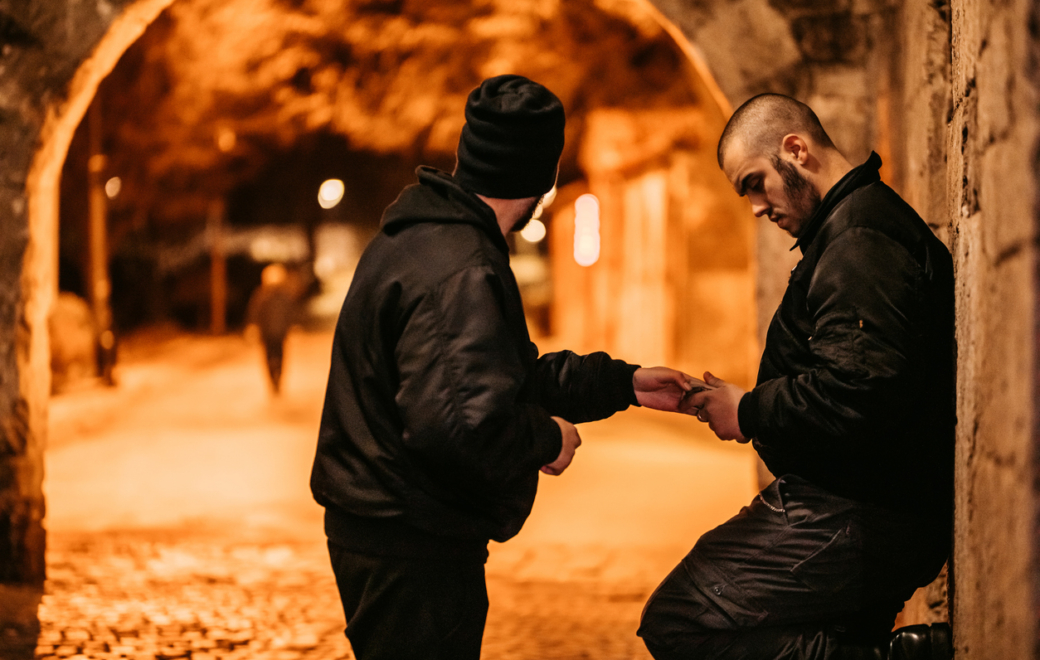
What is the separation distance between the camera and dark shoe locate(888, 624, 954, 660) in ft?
8.54

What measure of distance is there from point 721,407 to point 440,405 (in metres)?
0.89

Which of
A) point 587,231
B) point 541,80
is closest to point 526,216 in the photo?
point 541,80

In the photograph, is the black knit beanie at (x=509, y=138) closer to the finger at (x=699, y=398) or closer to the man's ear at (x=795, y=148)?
the man's ear at (x=795, y=148)

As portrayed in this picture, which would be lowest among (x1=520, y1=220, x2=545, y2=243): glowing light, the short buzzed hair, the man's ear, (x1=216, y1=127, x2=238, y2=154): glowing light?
the man's ear

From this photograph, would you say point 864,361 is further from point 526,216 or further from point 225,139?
point 225,139

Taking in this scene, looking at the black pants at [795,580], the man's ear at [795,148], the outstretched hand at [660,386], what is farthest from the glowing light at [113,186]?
the black pants at [795,580]

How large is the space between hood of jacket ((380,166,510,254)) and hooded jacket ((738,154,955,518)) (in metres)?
0.79

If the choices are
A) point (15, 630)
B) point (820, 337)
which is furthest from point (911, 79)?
point (15, 630)

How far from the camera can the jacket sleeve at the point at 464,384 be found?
2.19 metres

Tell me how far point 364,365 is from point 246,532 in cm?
463

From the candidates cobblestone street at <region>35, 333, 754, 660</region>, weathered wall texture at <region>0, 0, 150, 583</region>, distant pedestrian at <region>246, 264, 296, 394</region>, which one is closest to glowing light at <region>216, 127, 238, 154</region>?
distant pedestrian at <region>246, 264, 296, 394</region>

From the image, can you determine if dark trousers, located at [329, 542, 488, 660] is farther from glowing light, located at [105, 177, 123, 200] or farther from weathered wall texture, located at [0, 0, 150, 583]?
glowing light, located at [105, 177, 123, 200]

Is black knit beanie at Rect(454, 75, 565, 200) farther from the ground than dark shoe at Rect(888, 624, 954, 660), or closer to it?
farther from the ground

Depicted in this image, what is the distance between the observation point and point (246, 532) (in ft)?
21.5
